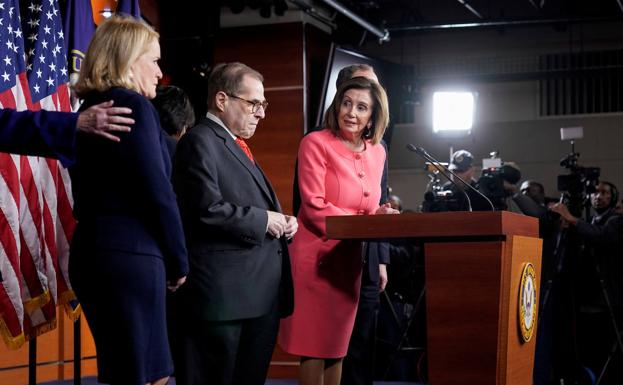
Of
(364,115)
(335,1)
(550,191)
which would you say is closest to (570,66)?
(550,191)

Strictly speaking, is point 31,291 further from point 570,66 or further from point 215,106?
point 570,66

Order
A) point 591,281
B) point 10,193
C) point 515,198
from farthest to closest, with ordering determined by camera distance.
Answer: point 591,281
point 515,198
point 10,193

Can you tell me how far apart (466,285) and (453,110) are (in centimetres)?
720

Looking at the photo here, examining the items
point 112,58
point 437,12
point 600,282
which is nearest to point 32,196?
point 112,58

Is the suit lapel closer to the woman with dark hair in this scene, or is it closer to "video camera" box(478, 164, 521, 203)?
the woman with dark hair

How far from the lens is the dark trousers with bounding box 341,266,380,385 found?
10.0ft

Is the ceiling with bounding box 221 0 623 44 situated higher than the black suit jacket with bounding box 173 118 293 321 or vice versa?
the ceiling with bounding box 221 0 623 44

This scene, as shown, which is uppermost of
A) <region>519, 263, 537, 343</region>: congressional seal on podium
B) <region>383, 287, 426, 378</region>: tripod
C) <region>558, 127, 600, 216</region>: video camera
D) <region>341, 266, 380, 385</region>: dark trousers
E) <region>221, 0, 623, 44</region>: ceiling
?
<region>221, 0, 623, 44</region>: ceiling

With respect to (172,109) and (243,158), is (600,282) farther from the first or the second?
(243,158)

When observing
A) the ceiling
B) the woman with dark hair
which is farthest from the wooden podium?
the ceiling

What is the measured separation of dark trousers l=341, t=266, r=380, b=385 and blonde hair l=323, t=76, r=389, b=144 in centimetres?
48

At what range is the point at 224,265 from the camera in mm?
2447

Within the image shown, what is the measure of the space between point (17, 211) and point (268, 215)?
144 cm

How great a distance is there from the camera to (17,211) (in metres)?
3.45
